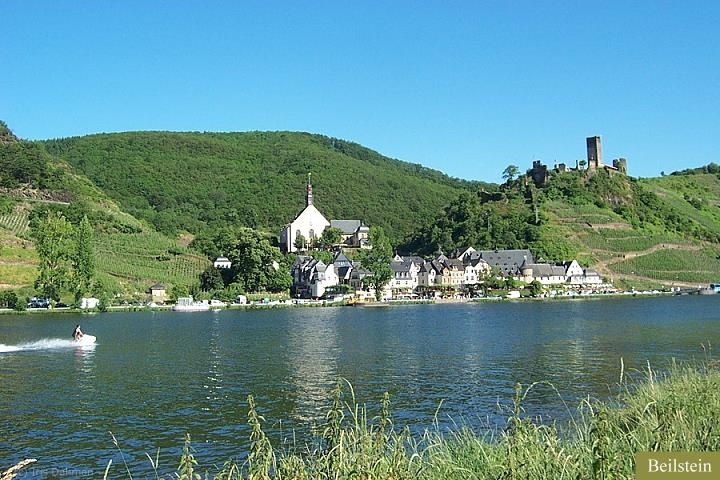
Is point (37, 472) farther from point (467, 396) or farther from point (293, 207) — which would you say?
point (293, 207)

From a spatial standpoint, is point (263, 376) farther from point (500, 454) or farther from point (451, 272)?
point (451, 272)

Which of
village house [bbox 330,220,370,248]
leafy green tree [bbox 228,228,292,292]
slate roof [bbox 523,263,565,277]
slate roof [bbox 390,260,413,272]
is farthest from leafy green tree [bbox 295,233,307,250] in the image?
slate roof [bbox 523,263,565,277]

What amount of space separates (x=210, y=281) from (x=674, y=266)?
8761 cm

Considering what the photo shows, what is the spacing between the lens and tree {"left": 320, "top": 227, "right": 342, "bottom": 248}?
13462 cm

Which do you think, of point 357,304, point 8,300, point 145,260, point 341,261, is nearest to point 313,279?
point 341,261

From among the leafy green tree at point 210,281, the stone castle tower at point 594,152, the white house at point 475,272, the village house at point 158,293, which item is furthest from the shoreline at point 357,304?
the stone castle tower at point 594,152

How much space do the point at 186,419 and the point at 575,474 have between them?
16.0 metres

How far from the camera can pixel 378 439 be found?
27.2 feet

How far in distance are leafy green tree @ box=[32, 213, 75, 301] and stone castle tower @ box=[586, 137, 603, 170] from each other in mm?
119832

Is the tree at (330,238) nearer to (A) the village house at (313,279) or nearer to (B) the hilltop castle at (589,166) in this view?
(A) the village house at (313,279)

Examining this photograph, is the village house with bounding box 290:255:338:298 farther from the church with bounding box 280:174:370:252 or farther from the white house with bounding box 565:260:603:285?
the white house with bounding box 565:260:603:285

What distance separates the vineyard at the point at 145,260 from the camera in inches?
3871

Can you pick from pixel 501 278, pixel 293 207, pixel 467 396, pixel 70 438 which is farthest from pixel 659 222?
pixel 70 438

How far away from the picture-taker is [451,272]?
125m
